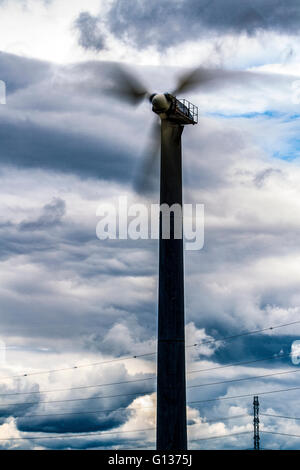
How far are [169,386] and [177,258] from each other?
964 cm
